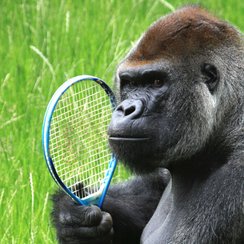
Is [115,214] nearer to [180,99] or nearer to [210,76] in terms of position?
[180,99]

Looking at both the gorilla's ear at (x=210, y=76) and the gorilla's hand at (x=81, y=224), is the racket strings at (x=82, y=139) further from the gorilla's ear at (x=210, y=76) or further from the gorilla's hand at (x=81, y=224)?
the gorilla's ear at (x=210, y=76)

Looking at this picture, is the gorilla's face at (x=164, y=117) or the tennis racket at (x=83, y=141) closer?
the gorilla's face at (x=164, y=117)

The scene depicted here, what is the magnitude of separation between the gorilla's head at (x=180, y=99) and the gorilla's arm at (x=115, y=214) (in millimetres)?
470

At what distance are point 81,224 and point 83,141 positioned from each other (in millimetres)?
488

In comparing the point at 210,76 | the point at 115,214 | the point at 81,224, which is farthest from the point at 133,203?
the point at 210,76

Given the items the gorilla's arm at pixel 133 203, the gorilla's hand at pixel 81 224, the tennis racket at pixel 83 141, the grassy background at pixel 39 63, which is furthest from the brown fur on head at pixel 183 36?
the gorilla's arm at pixel 133 203

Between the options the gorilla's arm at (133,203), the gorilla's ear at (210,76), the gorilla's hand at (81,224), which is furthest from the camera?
the gorilla's arm at (133,203)

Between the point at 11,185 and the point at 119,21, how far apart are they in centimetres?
315

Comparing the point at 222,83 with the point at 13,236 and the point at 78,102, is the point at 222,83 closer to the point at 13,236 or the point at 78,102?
the point at 78,102

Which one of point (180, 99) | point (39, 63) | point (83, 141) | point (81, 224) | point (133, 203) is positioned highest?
point (180, 99)

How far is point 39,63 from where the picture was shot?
863 cm

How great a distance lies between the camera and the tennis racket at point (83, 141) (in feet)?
19.1

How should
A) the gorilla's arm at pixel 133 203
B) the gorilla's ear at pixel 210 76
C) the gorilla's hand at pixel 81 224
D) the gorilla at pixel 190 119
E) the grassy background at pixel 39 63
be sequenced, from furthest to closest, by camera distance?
the grassy background at pixel 39 63, the gorilla's arm at pixel 133 203, the gorilla's hand at pixel 81 224, the gorilla's ear at pixel 210 76, the gorilla at pixel 190 119

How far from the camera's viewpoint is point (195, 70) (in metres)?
5.52
